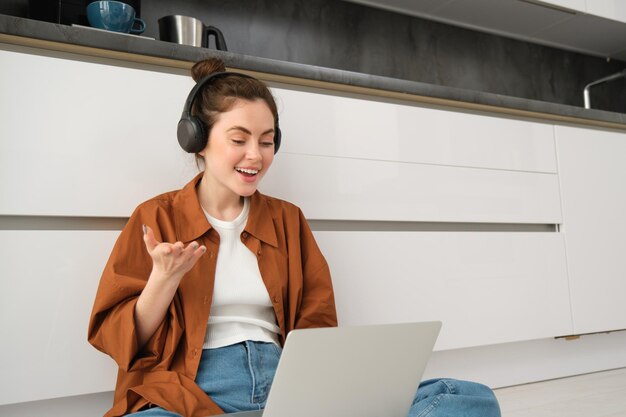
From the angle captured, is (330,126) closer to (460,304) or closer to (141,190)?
(141,190)

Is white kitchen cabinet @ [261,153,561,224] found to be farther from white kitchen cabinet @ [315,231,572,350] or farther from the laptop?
the laptop

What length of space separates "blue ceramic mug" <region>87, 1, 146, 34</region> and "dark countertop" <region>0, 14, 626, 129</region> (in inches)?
14.3

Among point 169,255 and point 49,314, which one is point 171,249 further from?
point 49,314

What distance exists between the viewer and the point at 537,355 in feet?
6.31

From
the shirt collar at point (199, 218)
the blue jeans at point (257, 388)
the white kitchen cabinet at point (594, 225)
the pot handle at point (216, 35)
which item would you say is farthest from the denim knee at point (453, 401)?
the pot handle at point (216, 35)

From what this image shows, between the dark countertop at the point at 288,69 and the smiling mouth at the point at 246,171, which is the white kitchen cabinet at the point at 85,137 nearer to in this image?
the dark countertop at the point at 288,69

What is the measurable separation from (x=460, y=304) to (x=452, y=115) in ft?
1.90

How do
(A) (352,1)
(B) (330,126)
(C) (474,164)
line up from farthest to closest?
1. (A) (352,1)
2. (C) (474,164)
3. (B) (330,126)

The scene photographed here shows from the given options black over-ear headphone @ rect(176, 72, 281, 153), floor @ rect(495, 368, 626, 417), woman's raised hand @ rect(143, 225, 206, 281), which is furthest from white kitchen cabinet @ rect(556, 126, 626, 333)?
woman's raised hand @ rect(143, 225, 206, 281)

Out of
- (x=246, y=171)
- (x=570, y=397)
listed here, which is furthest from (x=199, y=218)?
(x=570, y=397)

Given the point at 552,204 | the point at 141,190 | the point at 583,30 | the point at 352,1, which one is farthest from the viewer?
the point at 583,30

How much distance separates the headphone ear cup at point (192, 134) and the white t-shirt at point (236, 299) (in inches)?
5.6

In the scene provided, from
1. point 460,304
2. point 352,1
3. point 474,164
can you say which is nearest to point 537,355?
point 460,304

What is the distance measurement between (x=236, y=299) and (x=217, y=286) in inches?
1.7
